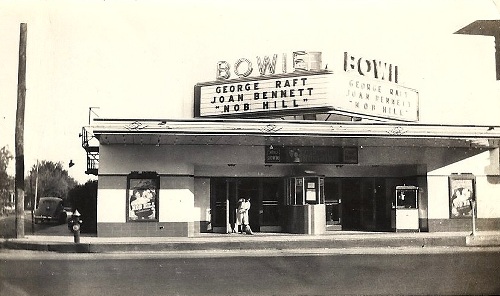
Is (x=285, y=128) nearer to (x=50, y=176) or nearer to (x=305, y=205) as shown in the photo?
(x=305, y=205)


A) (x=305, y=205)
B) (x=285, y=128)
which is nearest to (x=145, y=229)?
(x=305, y=205)

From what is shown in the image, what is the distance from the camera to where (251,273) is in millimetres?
10469

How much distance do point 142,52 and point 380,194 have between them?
9.96 meters

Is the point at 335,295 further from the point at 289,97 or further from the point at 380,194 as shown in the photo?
the point at 380,194

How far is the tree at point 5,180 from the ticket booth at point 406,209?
39.6ft

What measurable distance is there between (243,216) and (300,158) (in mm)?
2749

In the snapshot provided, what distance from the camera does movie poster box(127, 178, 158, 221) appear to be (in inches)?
667

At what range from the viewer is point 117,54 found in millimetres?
14094

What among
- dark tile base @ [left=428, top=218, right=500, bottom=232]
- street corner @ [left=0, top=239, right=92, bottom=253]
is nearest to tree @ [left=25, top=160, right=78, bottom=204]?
street corner @ [left=0, top=239, right=92, bottom=253]

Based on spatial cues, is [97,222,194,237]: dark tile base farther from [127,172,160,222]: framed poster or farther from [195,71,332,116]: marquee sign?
[195,71,332,116]: marquee sign

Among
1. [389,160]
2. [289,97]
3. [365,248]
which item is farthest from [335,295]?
[389,160]

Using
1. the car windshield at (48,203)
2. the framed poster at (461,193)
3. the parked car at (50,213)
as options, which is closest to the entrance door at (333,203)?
the framed poster at (461,193)

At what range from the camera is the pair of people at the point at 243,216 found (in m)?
17.7

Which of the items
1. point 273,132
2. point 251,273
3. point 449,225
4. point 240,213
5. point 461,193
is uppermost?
point 273,132
